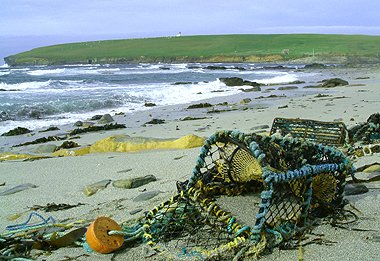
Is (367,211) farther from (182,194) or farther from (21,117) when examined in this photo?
(21,117)

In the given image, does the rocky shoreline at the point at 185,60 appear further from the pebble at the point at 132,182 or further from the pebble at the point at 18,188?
the pebble at the point at 18,188

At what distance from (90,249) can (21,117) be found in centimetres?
1137

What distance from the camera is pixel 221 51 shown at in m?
87.3

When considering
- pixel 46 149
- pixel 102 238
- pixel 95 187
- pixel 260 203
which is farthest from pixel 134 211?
pixel 46 149

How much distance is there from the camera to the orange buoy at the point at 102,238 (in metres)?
2.17

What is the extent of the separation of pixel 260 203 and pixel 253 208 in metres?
0.31

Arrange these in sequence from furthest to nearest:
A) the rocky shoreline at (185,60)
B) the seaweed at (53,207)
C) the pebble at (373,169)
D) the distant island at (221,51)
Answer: the distant island at (221,51) < the rocky shoreline at (185,60) < the pebble at (373,169) < the seaweed at (53,207)

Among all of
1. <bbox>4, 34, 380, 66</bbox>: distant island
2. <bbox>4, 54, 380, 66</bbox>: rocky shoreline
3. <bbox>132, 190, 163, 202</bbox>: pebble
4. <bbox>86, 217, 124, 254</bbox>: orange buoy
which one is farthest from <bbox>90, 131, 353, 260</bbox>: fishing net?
<bbox>4, 54, 380, 66</bbox>: rocky shoreline

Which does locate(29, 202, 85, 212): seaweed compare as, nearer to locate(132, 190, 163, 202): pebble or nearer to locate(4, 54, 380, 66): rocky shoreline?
locate(132, 190, 163, 202): pebble

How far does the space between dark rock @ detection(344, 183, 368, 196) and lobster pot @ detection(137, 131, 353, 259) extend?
0.47 meters

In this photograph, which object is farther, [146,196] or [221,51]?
[221,51]

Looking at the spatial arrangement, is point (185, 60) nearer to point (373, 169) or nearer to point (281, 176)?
point (373, 169)

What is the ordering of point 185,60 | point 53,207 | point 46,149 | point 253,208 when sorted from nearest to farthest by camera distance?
point 253,208, point 53,207, point 46,149, point 185,60

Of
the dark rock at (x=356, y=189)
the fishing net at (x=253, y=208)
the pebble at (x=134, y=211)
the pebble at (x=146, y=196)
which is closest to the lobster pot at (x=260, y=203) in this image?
the fishing net at (x=253, y=208)
